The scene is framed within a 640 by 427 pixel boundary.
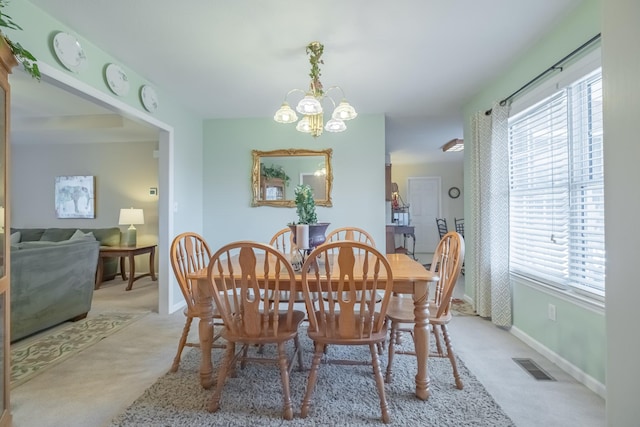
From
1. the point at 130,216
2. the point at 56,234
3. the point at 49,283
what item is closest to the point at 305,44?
the point at 49,283

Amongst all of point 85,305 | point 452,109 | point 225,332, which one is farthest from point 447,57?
point 85,305

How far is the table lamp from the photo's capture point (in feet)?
15.3

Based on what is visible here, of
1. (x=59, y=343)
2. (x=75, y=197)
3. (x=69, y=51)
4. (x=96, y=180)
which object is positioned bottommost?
(x=59, y=343)

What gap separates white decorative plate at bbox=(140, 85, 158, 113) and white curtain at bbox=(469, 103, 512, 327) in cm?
325

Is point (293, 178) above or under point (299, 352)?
above

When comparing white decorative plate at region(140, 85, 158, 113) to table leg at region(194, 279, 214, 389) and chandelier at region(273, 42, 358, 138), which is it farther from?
table leg at region(194, 279, 214, 389)

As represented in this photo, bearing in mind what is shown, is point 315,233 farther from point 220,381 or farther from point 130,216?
point 130,216

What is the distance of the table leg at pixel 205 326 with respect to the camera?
170 centimetres

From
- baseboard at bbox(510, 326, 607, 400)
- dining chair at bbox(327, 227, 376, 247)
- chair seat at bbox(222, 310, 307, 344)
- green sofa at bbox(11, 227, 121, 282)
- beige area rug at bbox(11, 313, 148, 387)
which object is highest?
dining chair at bbox(327, 227, 376, 247)

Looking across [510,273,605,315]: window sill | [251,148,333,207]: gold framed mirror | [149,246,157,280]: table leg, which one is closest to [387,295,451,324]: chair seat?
[510,273,605,315]: window sill

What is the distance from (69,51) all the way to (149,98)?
0.87 m

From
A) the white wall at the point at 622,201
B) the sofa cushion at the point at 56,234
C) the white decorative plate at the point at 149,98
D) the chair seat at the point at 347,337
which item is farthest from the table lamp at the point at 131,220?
the white wall at the point at 622,201

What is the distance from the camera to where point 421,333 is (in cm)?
167

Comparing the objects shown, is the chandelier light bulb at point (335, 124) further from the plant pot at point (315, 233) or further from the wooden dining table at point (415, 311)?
the wooden dining table at point (415, 311)
